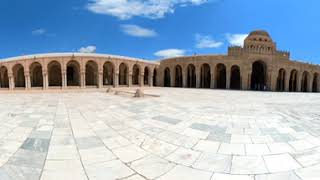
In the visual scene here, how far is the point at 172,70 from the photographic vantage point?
137 feet

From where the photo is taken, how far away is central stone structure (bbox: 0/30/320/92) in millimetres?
31344

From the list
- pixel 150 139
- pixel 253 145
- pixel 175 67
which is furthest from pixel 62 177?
pixel 175 67

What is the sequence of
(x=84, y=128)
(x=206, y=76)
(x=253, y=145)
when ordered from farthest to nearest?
(x=206, y=76) → (x=84, y=128) → (x=253, y=145)

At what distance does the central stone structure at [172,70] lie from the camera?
31.3m

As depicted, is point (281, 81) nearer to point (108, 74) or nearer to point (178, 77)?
point (178, 77)

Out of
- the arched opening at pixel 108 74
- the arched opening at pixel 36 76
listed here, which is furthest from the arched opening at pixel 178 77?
the arched opening at pixel 36 76

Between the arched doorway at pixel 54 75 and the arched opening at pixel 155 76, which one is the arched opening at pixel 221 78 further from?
the arched doorway at pixel 54 75

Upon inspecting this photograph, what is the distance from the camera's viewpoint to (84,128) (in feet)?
21.5

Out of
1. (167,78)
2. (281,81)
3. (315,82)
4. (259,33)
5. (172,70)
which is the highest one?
(259,33)

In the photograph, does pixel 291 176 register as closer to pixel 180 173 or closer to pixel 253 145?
pixel 253 145

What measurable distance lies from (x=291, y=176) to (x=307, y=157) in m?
1.17

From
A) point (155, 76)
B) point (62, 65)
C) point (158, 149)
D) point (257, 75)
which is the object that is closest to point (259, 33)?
point (257, 75)

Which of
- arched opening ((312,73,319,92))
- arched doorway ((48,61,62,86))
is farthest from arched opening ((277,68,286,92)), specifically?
arched doorway ((48,61,62,86))

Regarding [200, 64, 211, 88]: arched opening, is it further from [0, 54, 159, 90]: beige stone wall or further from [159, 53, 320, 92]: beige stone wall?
[0, 54, 159, 90]: beige stone wall
